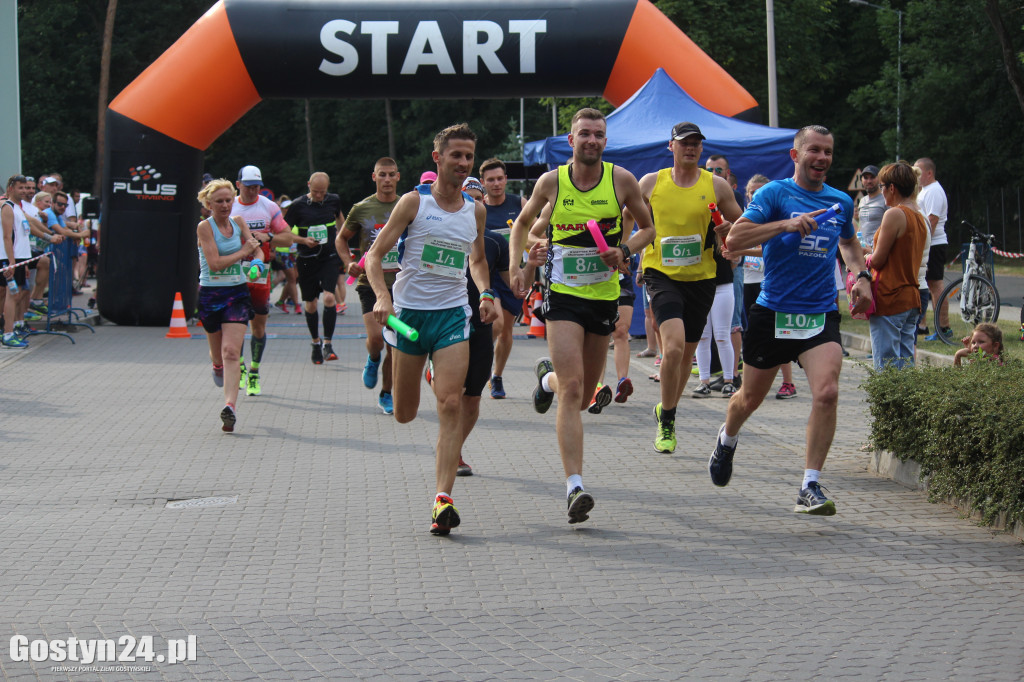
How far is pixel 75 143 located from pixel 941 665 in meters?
54.8

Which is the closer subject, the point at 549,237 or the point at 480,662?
the point at 480,662

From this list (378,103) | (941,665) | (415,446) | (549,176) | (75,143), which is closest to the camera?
(941,665)

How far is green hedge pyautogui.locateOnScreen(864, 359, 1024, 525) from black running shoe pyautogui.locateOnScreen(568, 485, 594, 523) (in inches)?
76.3

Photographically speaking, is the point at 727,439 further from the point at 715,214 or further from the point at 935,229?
the point at 935,229

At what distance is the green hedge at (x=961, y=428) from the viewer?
5.93 m

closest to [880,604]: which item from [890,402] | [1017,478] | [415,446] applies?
[1017,478]

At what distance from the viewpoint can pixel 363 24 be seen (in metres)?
16.6

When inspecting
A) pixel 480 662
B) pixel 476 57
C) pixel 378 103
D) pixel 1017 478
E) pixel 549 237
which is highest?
pixel 378 103

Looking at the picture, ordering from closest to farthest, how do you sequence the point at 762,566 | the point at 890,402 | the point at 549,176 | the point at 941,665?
the point at 941,665 < the point at 762,566 < the point at 549,176 < the point at 890,402

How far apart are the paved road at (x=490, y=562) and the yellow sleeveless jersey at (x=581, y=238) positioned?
1.21 meters

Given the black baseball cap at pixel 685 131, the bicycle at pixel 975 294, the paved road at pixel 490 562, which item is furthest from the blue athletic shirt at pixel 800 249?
the bicycle at pixel 975 294

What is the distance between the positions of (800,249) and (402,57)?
36.4 feet

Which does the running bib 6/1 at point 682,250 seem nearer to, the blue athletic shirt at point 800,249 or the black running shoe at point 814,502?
the blue athletic shirt at point 800,249

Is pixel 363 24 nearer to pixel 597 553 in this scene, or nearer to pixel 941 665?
pixel 597 553
